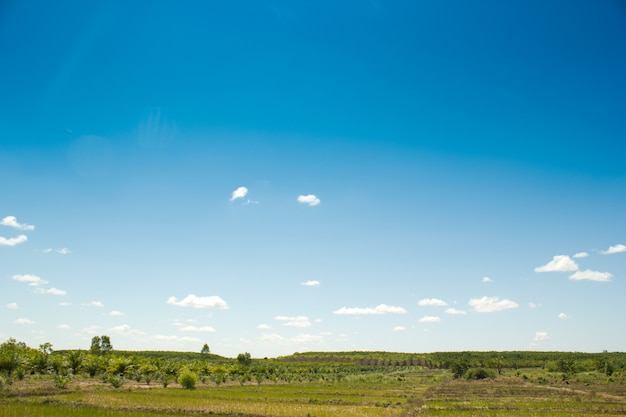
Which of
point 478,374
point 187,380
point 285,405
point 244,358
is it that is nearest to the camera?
point 285,405

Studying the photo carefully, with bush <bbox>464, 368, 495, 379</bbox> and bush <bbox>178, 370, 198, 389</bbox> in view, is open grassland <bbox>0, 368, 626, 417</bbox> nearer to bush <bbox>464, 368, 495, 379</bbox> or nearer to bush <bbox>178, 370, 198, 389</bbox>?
bush <bbox>178, 370, 198, 389</bbox>

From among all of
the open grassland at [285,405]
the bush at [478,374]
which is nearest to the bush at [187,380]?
the open grassland at [285,405]

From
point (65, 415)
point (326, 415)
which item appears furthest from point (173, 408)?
point (326, 415)

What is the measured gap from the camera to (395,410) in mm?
29297

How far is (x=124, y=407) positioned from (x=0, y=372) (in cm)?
3212

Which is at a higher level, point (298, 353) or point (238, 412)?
point (238, 412)

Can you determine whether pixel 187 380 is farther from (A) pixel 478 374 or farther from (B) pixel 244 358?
(B) pixel 244 358

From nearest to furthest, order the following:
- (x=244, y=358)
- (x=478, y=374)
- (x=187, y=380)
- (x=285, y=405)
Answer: (x=285, y=405)
(x=187, y=380)
(x=478, y=374)
(x=244, y=358)

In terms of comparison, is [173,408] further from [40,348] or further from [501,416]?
[40,348]

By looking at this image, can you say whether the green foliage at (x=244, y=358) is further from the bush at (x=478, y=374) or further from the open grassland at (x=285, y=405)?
the open grassland at (x=285, y=405)

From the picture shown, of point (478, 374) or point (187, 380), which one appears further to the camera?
point (478, 374)

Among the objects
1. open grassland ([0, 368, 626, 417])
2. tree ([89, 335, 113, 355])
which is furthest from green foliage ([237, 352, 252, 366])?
open grassland ([0, 368, 626, 417])

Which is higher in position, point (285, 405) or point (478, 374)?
point (285, 405)

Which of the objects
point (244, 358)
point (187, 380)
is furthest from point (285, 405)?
point (244, 358)
